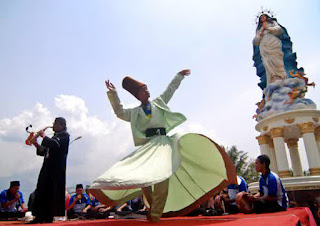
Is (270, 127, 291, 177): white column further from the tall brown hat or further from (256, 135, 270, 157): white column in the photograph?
the tall brown hat

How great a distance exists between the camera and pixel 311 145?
12.9 metres

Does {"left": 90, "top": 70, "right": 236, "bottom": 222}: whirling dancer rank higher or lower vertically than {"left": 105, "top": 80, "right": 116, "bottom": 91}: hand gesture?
lower

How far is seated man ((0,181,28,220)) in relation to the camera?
17.6 feet

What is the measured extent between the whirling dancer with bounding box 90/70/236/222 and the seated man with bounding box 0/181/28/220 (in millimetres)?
2984

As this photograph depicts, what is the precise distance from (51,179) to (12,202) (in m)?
2.81

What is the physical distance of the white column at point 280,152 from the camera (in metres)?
12.9

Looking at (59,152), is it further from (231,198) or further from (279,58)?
(279,58)

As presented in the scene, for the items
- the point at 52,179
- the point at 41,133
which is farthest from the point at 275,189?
the point at 41,133

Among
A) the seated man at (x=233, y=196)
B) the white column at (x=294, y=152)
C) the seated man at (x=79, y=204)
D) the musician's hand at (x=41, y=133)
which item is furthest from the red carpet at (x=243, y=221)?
the white column at (x=294, y=152)

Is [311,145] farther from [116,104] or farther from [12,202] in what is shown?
[12,202]

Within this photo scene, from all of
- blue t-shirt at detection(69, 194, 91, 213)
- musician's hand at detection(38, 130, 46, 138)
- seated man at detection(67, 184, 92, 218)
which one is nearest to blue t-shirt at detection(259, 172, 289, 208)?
musician's hand at detection(38, 130, 46, 138)

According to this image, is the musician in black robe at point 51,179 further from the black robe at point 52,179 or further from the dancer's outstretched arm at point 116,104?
the dancer's outstretched arm at point 116,104

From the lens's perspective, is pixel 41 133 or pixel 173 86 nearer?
pixel 41 133

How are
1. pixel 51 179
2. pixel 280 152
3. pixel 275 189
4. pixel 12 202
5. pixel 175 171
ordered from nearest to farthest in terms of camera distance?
1. pixel 175 171
2. pixel 51 179
3. pixel 275 189
4. pixel 12 202
5. pixel 280 152
